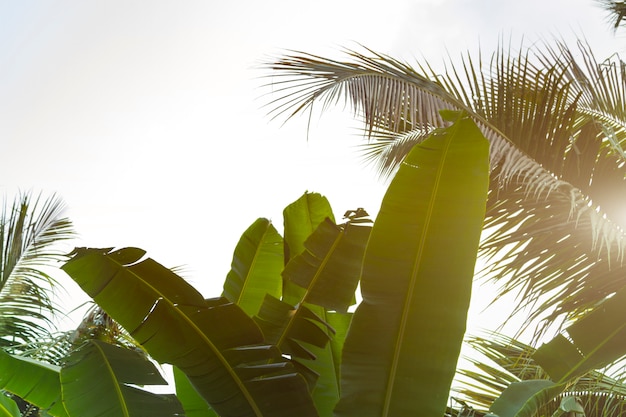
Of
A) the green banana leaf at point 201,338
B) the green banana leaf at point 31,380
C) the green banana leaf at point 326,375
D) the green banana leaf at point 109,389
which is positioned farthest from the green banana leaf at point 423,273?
the green banana leaf at point 31,380

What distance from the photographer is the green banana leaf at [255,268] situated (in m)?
3.09

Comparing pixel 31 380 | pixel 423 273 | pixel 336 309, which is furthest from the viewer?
pixel 31 380

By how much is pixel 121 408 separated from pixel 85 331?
15.4 ft

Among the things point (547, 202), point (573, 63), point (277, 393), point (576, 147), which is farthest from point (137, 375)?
point (573, 63)

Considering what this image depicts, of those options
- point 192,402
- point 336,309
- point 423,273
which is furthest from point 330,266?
point 192,402

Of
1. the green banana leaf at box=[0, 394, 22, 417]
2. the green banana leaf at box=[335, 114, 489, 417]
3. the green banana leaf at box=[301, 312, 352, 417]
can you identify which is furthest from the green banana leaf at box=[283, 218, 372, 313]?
the green banana leaf at box=[0, 394, 22, 417]

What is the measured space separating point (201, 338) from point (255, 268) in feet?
2.95

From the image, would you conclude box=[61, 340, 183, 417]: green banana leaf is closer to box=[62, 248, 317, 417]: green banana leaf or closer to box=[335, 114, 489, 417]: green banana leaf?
box=[62, 248, 317, 417]: green banana leaf

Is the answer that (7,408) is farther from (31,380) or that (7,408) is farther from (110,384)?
(110,384)

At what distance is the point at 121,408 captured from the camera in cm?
245

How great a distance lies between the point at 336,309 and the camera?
2592 millimetres

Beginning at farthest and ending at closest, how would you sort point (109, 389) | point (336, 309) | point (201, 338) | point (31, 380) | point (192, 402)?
point (31, 380), point (192, 402), point (336, 309), point (109, 389), point (201, 338)

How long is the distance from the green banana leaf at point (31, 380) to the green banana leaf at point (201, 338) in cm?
101

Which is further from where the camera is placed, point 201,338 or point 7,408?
point 7,408
